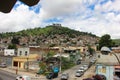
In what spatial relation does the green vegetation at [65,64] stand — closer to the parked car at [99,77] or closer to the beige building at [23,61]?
the beige building at [23,61]

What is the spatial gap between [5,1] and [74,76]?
6212 centimetres

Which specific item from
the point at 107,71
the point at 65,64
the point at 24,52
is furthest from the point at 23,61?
the point at 107,71

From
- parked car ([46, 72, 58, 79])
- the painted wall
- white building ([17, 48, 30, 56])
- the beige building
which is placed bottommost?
parked car ([46, 72, 58, 79])

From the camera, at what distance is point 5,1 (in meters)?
1.41

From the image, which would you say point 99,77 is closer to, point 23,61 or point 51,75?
point 51,75

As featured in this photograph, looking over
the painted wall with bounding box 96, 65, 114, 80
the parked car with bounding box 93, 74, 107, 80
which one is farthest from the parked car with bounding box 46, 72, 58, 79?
the parked car with bounding box 93, 74, 107, 80

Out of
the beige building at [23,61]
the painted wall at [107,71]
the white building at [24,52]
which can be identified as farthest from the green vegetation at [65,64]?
the painted wall at [107,71]

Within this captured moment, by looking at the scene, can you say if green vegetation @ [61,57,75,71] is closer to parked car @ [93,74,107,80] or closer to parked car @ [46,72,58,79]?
parked car @ [46,72,58,79]

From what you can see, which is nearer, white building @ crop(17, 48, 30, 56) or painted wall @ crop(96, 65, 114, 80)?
painted wall @ crop(96, 65, 114, 80)

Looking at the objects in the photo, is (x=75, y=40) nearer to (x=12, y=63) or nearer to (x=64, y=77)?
(x=12, y=63)

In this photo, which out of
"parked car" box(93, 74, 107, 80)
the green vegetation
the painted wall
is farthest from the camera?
the green vegetation

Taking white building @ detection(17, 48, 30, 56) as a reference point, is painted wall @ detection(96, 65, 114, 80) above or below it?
below

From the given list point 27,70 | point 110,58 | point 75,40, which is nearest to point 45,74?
point 27,70

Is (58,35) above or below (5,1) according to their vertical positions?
above
